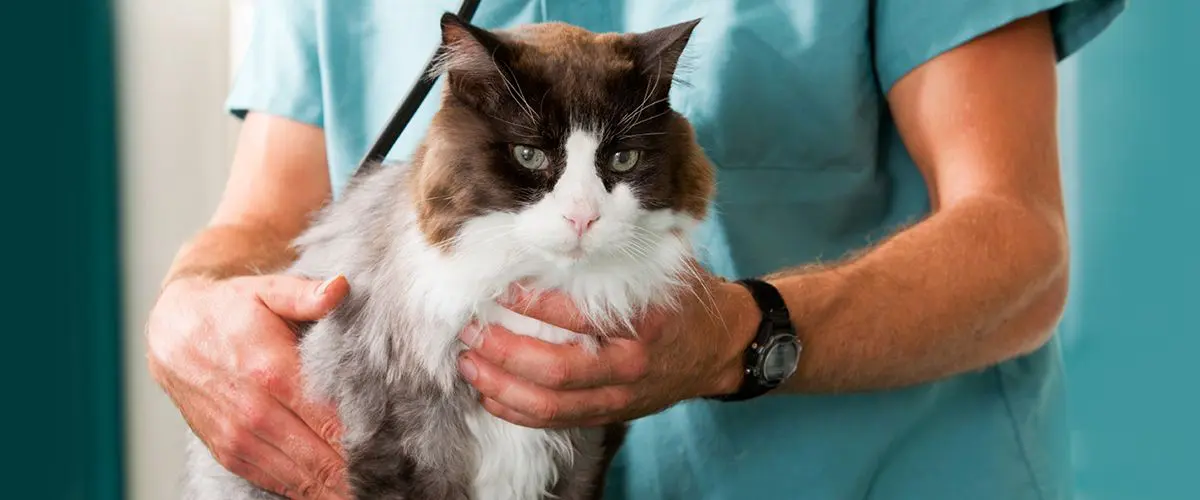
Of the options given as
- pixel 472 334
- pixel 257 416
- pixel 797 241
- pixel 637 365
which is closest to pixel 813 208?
pixel 797 241

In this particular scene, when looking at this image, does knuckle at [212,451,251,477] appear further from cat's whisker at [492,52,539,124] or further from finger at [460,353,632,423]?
cat's whisker at [492,52,539,124]

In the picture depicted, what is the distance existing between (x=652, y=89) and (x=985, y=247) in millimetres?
541

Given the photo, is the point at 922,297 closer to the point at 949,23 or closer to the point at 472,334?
the point at 949,23

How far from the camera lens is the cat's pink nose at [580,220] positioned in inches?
38.0

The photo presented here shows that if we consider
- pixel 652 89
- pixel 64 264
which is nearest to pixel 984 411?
pixel 652 89

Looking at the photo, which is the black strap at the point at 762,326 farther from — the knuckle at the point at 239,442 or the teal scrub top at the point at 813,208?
the knuckle at the point at 239,442

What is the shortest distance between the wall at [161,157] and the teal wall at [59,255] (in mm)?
44

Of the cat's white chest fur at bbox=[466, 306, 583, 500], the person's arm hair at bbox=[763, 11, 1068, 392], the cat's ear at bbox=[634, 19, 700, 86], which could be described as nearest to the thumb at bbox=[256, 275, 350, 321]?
the cat's white chest fur at bbox=[466, 306, 583, 500]

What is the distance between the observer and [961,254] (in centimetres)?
132

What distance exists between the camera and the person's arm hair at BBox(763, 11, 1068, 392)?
129cm

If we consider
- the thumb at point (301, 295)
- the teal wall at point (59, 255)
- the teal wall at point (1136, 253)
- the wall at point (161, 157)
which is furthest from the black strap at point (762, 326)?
the wall at point (161, 157)

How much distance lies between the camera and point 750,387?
1.22 meters

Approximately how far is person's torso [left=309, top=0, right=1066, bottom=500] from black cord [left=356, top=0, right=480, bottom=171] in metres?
0.14

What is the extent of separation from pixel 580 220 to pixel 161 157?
1638mm
